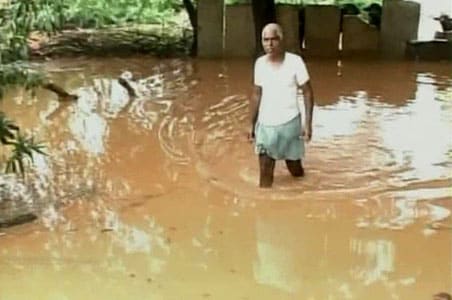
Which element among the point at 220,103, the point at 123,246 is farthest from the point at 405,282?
the point at 220,103

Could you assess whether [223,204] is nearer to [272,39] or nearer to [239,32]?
[272,39]

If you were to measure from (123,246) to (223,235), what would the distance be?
743mm

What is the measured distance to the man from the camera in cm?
779

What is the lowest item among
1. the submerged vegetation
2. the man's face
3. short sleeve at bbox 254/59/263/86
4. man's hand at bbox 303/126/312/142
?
the submerged vegetation

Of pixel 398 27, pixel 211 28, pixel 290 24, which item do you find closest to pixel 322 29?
pixel 290 24

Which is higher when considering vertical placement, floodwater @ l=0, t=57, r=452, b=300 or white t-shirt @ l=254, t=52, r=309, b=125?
white t-shirt @ l=254, t=52, r=309, b=125

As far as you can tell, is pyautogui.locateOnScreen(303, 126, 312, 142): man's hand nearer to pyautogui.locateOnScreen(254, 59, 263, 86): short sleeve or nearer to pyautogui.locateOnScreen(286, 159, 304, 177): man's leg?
pyautogui.locateOnScreen(286, 159, 304, 177): man's leg

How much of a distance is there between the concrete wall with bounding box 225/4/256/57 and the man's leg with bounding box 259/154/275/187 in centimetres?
810

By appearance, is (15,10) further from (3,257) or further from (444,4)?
(444,4)

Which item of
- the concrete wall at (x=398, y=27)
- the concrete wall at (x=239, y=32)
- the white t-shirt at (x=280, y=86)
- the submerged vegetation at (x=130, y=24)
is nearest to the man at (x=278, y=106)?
the white t-shirt at (x=280, y=86)

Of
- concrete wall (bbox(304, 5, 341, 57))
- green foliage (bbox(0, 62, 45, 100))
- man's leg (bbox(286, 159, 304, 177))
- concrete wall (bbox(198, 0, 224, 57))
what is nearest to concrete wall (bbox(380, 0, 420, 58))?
concrete wall (bbox(304, 5, 341, 57))

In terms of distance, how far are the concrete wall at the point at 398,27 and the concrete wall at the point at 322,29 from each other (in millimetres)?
811

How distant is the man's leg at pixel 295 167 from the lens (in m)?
8.14

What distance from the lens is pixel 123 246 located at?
6.57 m
